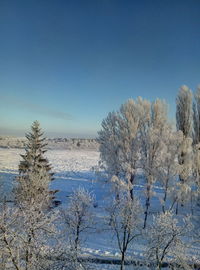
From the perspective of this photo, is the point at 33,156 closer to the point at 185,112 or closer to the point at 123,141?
the point at 123,141

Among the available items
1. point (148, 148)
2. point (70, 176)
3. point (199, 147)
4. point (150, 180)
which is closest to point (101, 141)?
point (148, 148)

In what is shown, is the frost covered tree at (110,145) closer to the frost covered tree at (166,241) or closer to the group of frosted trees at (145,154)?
the group of frosted trees at (145,154)

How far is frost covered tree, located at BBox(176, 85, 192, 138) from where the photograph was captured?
23.3m

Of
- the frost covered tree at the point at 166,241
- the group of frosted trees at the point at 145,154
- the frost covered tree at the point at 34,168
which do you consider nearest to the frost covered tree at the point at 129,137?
the group of frosted trees at the point at 145,154

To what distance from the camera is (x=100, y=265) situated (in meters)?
14.0

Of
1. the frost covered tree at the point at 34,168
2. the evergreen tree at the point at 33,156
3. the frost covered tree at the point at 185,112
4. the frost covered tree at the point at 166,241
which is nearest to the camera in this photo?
the frost covered tree at the point at 166,241

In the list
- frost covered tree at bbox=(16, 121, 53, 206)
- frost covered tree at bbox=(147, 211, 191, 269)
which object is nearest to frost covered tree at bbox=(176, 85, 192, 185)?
frost covered tree at bbox=(147, 211, 191, 269)

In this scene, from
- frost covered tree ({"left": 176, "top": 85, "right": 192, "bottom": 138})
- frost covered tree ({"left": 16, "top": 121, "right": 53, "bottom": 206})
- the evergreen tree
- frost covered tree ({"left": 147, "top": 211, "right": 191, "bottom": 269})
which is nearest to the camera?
frost covered tree ({"left": 147, "top": 211, "right": 191, "bottom": 269})

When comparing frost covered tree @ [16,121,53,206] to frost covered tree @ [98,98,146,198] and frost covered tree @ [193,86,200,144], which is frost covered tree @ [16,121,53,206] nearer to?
frost covered tree @ [98,98,146,198]

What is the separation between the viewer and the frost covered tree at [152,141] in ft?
59.9

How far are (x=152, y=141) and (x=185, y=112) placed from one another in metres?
7.79

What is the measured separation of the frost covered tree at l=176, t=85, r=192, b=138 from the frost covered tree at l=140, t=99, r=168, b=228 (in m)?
4.98

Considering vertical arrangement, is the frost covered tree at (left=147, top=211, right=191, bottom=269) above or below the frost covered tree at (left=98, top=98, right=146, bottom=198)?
below

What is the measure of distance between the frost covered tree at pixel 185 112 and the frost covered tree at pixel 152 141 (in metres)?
4.98
